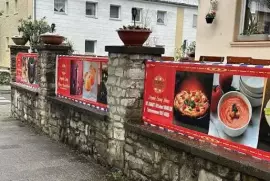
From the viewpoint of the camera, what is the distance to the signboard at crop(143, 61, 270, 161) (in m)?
3.64

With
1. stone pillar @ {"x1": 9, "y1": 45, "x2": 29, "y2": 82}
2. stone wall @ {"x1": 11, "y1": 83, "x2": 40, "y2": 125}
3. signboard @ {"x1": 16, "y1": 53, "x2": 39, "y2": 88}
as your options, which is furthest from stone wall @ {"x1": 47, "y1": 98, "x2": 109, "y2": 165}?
stone pillar @ {"x1": 9, "y1": 45, "x2": 29, "y2": 82}

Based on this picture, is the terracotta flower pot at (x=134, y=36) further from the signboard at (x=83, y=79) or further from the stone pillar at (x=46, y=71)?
the stone pillar at (x=46, y=71)

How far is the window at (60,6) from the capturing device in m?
25.0

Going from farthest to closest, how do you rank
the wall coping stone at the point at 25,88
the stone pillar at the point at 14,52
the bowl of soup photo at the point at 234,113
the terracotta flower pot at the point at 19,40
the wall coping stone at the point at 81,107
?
the terracotta flower pot at the point at 19,40 < the stone pillar at the point at 14,52 < the wall coping stone at the point at 25,88 < the wall coping stone at the point at 81,107 < the bowl of soup photo at the point at 234,113

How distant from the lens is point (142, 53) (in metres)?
5.35

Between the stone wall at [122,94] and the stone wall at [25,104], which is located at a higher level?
the stone wall at [122,94]

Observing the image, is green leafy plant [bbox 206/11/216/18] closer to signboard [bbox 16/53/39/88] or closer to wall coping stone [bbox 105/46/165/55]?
wall coping stone [bbox 105/46/165/55]

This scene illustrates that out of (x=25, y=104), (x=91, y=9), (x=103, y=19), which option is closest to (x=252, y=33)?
(x=25, y=104)

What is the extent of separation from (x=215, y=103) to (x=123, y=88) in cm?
174

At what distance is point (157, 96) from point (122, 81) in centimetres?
68

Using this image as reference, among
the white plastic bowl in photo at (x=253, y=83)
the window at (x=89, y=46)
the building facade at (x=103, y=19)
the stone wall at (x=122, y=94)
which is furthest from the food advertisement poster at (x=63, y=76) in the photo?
the window at (x=89, y=46)

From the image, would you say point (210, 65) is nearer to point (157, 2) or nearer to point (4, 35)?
point (157, 2)

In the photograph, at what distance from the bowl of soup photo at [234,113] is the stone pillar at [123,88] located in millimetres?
1615

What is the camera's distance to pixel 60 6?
25.2 m
